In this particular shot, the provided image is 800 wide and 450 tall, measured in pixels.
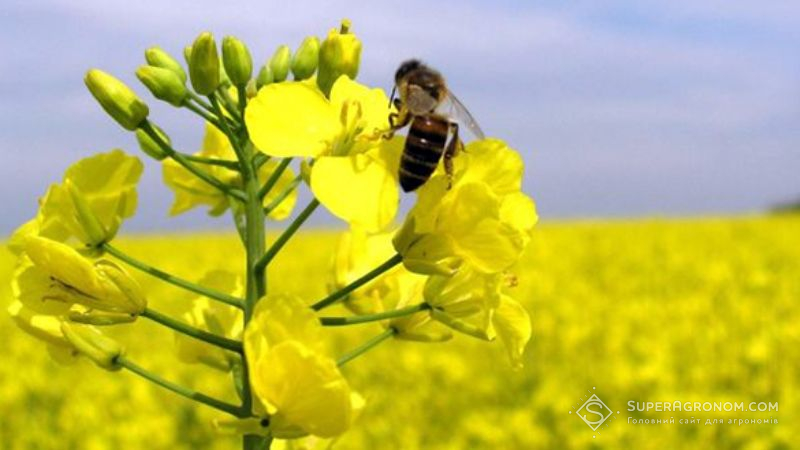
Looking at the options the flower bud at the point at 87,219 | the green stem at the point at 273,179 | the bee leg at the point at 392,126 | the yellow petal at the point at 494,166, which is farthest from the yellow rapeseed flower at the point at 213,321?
the yellow petal at the point at 494,166

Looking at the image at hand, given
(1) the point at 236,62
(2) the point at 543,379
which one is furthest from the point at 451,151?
(2) the point at 543,379

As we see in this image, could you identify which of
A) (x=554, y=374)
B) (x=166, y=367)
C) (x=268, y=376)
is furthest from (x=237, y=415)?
(x=166, y=367)

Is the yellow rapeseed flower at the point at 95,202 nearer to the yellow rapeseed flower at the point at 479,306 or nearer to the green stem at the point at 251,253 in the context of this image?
the green stem at the point at 251,253

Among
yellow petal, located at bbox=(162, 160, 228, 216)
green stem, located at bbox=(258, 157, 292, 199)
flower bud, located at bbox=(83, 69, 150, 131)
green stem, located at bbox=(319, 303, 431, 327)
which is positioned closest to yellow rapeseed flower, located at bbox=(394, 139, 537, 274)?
green stem, located at bbox=(319, 303, 431, 327)

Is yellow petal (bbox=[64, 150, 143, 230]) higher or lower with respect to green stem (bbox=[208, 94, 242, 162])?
lower

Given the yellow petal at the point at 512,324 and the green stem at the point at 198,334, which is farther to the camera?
the yellow petal at the point at 512,324

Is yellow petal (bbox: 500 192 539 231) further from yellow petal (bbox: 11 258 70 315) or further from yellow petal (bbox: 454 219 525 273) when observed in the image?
yellow petal (bbox: 11 258 70 315)
